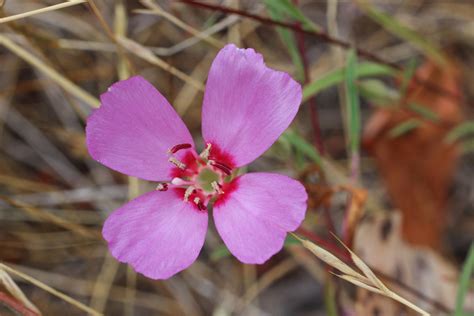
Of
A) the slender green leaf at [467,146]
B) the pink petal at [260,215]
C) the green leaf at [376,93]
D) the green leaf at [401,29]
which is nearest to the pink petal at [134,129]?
the pink petal at [260,215]

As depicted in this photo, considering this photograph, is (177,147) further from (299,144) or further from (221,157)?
(299,144)

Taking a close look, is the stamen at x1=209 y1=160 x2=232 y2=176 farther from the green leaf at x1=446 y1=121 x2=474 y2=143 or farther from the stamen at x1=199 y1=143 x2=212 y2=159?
the green leaf at x1=446 y1=121 x2=474 y2=143

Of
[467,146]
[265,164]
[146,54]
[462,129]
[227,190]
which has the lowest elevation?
[265,164]

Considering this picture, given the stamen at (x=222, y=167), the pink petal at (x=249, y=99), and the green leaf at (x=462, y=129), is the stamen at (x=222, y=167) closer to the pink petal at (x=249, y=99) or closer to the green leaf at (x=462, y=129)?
the pink petal at (x=249, y=99)

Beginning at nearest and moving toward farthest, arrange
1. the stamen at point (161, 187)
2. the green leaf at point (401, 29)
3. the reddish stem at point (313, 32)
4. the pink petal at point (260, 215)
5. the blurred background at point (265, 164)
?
the pink petal at point (260, 215) → the stamen at point (161, 187) → the reddish stem at point (313, 32) → the green leaf at point (401, 29) → the blurred background at point (265, 164)

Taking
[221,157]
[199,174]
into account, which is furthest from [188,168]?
[221,157]
